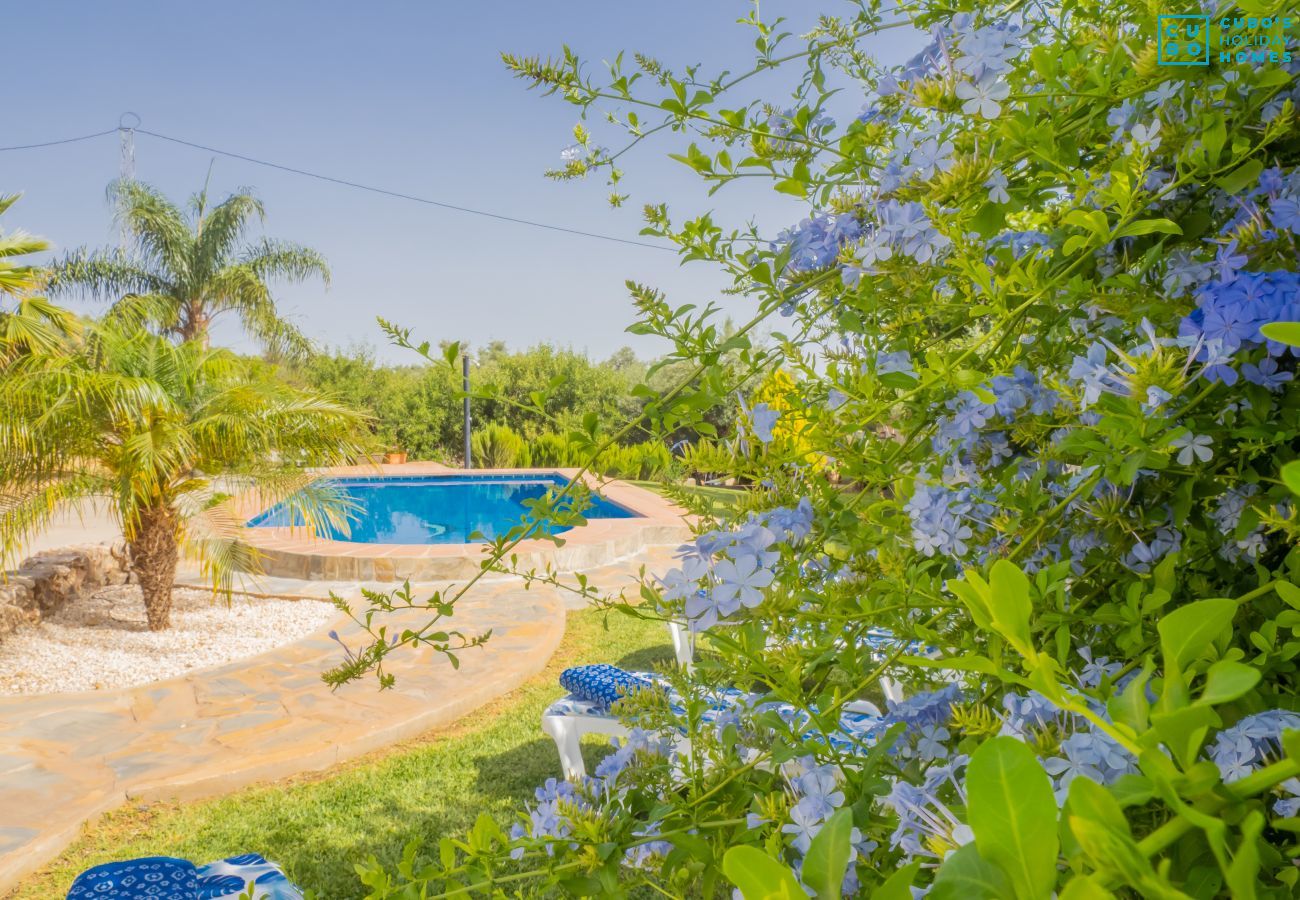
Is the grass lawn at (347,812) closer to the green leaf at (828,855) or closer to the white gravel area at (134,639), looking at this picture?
the white gravel area at (134,639)

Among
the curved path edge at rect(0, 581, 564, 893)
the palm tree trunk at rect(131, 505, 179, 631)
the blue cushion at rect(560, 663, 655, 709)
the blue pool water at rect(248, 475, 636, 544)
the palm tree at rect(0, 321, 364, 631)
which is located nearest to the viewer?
the curved path edge at rect(0, 581, 564, 893)

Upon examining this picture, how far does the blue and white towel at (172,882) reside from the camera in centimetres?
188

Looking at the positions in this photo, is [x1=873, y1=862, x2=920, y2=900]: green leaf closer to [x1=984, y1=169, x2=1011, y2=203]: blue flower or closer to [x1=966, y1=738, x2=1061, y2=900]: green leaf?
[x1=966, y1=738, x2=1061, y2=900]: green leaf

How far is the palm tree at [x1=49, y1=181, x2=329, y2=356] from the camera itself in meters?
18.6

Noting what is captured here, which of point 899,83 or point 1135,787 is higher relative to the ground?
point 899,83

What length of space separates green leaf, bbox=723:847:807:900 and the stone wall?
6980 millimetres

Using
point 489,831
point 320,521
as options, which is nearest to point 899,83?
point 489,831

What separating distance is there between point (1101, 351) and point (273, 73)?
39675 mm

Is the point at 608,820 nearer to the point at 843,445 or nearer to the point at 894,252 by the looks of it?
the point at 843,445

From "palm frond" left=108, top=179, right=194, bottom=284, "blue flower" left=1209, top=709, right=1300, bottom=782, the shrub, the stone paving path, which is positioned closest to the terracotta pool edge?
the stone paving path

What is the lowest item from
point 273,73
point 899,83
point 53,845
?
point 53,845

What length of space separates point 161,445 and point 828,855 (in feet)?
19.6

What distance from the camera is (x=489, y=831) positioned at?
66 centimetres

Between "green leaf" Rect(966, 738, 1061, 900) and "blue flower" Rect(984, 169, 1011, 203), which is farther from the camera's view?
"blue flower" Rect(984, 169, 1011, 203)
